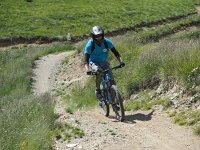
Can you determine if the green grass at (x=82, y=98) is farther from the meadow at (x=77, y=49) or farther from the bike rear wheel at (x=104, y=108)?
the bike rear wheel at (x=104, y=108)

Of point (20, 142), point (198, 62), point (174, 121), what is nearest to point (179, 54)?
point (198, 62)

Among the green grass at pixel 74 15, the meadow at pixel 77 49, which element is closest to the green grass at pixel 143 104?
the meadow at pixel 77 49

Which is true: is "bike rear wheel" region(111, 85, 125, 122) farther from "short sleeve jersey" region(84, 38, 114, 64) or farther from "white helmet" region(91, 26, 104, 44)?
"white helmet" region(91, 26, 104, 44)

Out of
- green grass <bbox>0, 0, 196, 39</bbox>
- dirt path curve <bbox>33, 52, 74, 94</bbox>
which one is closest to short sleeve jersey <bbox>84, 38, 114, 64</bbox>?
dirt path curve <bbox>33, 52, 74, 94</bbox>

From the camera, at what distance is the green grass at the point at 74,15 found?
1635 inches

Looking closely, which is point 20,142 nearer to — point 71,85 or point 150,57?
point 150,57

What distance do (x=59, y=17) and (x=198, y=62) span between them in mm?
35990

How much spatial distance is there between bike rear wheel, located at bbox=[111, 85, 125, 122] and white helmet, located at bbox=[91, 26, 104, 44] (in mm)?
1200

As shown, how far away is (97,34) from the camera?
1072 centimetres

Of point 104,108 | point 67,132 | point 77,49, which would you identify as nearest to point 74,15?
point 77,49

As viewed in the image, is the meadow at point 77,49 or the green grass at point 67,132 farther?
the meadow at point 77,49

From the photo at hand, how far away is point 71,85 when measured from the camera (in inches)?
750

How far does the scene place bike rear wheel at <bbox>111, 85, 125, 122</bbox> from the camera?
1051 centimetres

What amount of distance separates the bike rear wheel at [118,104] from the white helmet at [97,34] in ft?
3.94
